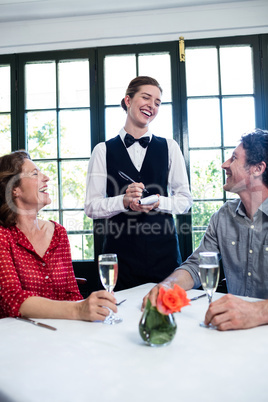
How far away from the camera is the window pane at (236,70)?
3.05 meters

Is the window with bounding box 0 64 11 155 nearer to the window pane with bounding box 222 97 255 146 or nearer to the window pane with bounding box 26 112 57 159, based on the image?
the window pane with bounding box 26 112 57 159

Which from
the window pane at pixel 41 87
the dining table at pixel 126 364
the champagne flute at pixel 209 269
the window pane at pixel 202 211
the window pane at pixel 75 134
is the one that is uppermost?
the window pane at pixel 41 87

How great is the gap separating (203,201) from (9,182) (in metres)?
1.69

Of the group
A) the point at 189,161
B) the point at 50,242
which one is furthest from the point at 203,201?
the point at 50,242

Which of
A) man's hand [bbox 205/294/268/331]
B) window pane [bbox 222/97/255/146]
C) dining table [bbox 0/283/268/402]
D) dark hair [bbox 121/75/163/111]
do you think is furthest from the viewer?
window pane [bbox 222/97/255/146]

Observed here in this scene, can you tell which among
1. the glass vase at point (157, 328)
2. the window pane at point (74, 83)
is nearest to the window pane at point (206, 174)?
the window pane at point (74, 83)

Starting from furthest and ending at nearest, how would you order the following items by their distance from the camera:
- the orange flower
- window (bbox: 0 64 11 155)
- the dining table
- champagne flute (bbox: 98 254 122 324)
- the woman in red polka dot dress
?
window (bbox: 0 64 11 155) → the woman in red polka dot dress → champagne flute (bbox: 98 254 122 324) → the orange flower → the dining table

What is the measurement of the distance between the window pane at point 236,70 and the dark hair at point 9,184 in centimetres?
188

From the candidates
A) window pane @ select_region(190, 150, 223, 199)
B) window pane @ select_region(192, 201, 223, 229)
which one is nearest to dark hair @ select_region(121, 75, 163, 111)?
window pane @ select_region(190, 150, 223, 199)

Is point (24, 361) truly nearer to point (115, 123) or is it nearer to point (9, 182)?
point (9, 182)

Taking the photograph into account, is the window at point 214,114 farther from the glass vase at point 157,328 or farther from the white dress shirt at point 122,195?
the glass vase at point 157,328

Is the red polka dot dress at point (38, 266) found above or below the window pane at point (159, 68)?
below

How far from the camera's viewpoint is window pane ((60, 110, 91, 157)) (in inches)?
124

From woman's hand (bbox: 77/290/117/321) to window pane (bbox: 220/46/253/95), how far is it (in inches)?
91.8
